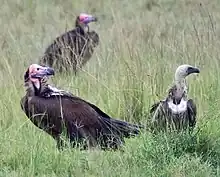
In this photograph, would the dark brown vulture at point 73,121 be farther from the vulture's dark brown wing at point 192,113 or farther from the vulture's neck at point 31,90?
the vulture's dark brown wing at point 192,113

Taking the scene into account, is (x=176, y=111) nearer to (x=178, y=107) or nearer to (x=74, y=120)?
(x=178, y=107)

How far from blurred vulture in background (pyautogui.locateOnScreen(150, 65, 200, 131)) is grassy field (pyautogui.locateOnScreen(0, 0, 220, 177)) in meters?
0.12

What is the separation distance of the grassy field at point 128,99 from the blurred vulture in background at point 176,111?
0.12 meters

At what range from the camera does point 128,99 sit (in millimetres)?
7383

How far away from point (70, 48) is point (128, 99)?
5.90ft

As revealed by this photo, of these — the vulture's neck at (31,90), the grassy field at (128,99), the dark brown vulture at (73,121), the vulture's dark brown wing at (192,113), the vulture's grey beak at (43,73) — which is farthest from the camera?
the vulture's grey beak at (43,73)

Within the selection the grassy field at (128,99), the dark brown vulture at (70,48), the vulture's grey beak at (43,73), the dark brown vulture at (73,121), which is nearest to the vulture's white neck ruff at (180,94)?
the grassy field at (128,99)

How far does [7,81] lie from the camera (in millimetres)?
8484

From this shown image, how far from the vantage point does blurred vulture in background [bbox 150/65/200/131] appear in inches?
246

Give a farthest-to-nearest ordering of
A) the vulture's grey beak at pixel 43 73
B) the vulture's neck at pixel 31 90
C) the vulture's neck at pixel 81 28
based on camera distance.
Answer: the vulture's neck at pixel 81 28, the vulture's grey beak at pixel 43 73, the vulture's neck at pixel 31 90

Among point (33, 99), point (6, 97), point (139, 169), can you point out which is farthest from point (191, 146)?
point (6, 97)

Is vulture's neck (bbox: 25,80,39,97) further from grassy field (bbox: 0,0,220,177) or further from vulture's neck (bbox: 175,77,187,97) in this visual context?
vulture's neck (bbox: 175,77,187,97)

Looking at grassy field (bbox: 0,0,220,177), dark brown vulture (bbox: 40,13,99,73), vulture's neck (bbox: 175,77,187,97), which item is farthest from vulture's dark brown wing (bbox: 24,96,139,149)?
dark brown vulture (bbox: 40,13,99,73)

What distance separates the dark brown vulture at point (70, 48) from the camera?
9.17m
